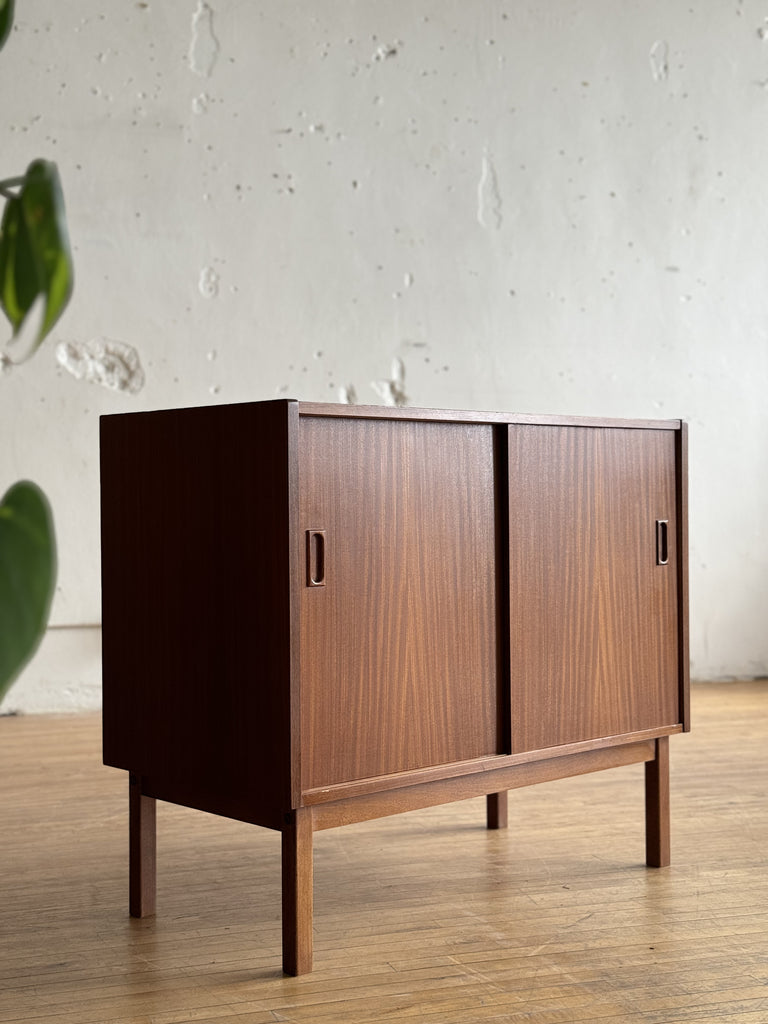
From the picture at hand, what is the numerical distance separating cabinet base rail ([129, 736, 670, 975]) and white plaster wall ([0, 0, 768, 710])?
88.1 inches

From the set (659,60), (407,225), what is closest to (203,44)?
(407,225)

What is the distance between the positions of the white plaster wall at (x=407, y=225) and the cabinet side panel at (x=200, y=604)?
2.26 metres

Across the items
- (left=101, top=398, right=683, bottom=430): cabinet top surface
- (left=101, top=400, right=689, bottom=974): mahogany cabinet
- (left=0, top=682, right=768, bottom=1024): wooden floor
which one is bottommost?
(left=0, top=682, right=768, bottom=1024): wooden floor

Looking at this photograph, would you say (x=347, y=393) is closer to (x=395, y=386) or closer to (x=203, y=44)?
(x=395, y=386)

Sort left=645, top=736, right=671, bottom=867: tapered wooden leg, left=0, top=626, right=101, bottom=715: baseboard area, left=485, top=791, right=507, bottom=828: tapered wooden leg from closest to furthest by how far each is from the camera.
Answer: left=645, top=736, right=671, bottom=867: tapered wooden leg, left=485, top=791, right=507, bottom=828: tapered wooden leg, left=0, top=626, right=101, bottom=715: baseboard area

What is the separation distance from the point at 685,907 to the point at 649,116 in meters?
3.74

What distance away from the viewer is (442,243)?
4809 mm

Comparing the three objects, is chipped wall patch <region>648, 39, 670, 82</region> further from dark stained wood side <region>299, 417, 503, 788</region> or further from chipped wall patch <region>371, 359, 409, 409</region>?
dark stained wood side <region>299, 417, 503, 788</region>

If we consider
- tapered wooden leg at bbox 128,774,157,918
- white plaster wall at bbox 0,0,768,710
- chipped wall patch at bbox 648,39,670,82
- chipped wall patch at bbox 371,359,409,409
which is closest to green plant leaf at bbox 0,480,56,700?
tapered wooden leg at bbox 128,774,157,918

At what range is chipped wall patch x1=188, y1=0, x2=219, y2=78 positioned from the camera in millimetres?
4504

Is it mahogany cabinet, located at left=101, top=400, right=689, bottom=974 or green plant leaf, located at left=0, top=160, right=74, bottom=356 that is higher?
green plant leaf, located at left=0, top=160, right=74, bottom=356

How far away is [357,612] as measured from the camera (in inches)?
79.3

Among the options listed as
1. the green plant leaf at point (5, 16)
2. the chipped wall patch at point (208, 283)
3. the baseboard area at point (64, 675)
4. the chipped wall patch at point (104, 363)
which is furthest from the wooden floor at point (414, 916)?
the chipped wall patch at point (208, 283)

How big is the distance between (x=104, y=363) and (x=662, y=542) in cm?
253
